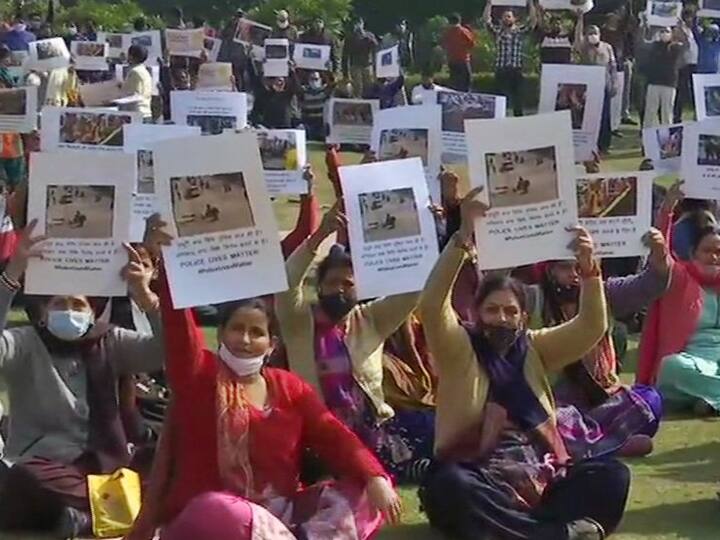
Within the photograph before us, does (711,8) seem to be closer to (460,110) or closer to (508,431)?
(460,110)

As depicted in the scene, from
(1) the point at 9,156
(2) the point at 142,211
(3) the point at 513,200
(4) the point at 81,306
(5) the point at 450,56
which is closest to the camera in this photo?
(3) the point at 513,200

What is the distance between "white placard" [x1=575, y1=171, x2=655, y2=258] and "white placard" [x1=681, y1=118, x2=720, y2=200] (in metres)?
1.22

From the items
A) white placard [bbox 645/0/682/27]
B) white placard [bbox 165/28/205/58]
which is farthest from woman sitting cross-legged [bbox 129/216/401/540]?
white placard [bbox 165/28/205/58]

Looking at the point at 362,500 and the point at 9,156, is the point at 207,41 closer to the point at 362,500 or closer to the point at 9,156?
the point at 9,156

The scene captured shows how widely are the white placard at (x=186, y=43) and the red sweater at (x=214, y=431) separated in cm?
1304

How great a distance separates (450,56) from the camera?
807 inches

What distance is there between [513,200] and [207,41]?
565 inches

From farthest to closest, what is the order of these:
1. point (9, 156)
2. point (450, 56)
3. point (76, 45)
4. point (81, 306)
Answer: point (450, 56)
point (76, 45)
point (9, 156)
point (81, 306)

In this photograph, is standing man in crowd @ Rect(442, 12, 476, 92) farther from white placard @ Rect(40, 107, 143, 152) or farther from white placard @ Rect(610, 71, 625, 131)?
white placard @ Rect(40, 107, 143, 152)

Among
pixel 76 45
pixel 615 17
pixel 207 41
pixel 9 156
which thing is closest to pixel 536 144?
pixel 9 156

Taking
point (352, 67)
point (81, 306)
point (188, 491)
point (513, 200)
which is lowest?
point (352, 67)

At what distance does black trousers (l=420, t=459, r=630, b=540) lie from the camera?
212 inches

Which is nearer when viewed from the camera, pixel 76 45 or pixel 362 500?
pixel 362 500

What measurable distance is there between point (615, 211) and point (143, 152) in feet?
→ 9.01
